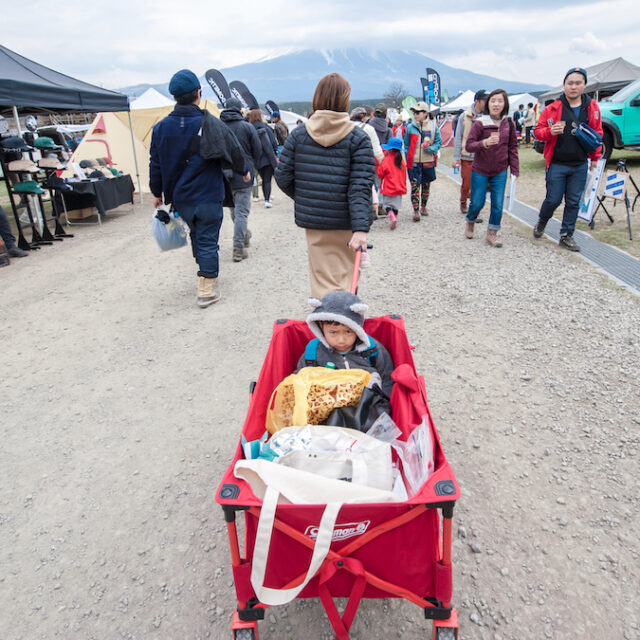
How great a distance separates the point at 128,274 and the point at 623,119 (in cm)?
1265

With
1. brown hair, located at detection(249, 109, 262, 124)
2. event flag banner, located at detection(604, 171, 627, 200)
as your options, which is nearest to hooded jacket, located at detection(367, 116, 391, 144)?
brown hair, located at detection(249, 109, 262, 124)

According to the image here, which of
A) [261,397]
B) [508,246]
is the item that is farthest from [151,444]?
[508,246]

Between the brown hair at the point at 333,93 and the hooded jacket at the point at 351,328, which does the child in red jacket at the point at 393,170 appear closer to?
the brown hair at the point at 333,93

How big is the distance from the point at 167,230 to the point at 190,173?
66 centimetres

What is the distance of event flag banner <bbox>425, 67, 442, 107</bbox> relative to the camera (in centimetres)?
2480

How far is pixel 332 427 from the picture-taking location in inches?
76.2

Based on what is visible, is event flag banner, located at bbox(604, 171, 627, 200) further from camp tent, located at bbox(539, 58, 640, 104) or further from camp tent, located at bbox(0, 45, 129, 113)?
camp tent, located at bbox(539, 58, 640, 104)

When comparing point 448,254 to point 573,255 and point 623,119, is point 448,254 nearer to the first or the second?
point 573,255

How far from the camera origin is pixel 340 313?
2426mm

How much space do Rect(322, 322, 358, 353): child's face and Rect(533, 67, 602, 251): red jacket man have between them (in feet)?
14.3

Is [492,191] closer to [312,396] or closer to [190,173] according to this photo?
[190,173]

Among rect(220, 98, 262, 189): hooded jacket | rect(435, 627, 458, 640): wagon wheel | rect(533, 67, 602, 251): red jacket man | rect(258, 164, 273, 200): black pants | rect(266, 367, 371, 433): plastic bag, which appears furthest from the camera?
rect(258, 164, 273, 200): black pants

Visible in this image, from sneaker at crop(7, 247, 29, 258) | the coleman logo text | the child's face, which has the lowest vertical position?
sneaker at crop(7, 247, 29, 258)

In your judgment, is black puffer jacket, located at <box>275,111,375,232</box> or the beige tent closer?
black puffer jacket, located at <box>275,111,375,232</box>
